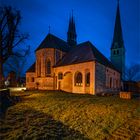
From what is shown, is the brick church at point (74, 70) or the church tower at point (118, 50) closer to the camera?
the brick church at point (74, 70)

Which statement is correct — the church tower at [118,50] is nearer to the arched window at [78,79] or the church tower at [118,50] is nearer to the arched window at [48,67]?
the arched window at [78,79]

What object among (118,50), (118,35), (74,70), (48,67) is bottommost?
(74,70)

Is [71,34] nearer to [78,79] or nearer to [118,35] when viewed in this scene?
[118,35]

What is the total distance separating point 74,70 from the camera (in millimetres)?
24391

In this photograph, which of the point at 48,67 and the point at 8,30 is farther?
the point at 48,67

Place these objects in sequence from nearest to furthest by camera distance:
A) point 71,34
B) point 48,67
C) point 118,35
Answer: point 48,67 < point 118,35 < point 71,34

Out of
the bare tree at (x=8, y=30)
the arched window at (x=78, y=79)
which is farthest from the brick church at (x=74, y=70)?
the bare tree at (x=8, y=30)

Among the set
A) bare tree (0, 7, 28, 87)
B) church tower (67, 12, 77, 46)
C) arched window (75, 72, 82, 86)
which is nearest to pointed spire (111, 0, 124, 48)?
church tower (67, 12, 77, 46)

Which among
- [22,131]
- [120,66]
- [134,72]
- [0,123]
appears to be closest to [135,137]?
[22,131]

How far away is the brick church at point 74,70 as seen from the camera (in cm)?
2233

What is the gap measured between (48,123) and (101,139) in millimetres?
2830

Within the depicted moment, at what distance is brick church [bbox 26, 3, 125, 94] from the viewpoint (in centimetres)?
2233

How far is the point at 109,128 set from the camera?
20.9ft

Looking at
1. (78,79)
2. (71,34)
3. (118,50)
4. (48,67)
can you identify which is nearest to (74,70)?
(78,79)
